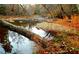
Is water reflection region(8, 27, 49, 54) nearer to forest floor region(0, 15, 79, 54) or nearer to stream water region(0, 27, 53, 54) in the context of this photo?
stream water region(0, 27, 53, 54)

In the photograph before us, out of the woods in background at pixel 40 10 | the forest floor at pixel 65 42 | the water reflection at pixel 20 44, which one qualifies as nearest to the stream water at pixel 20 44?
the water reflection at pixel 20 44

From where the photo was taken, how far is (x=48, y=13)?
1.58 m

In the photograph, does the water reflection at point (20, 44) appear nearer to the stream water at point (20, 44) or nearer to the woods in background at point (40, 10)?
the stream water at point (20, 44)

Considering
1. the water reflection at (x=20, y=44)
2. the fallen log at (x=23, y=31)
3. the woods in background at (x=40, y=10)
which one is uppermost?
the woods in background at (x=40, y=10)

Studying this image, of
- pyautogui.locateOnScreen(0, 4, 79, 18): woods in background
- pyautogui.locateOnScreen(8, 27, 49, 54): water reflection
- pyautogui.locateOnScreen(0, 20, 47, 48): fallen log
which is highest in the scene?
pyautogui.locateOnScreen(0, 4, 79, 18): woods in background

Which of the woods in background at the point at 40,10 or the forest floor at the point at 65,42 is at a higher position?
the woods in background at the point at 40,10

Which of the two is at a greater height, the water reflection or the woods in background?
the woods in background

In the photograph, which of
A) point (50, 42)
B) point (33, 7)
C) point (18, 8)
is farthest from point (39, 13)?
point (50, 42)

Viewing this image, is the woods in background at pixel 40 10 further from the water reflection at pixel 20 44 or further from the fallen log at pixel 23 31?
the water reflection at pixel 20 44

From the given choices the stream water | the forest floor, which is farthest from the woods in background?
the stream water

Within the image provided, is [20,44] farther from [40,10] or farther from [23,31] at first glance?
[40,10]

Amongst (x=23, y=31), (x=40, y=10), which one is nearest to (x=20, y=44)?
(x=23, y=31)
